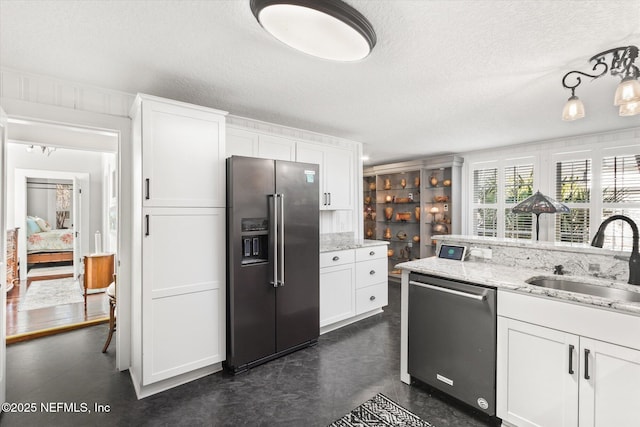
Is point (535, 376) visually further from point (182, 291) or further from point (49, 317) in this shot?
point (49, 317)

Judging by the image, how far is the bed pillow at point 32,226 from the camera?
19.5 ft

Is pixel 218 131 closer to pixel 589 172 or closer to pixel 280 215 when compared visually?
pixel 280 215

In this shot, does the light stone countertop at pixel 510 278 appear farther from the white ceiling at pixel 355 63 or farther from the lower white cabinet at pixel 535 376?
the white ceiling at pixel 355 63

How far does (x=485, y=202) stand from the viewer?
5219 millimetres

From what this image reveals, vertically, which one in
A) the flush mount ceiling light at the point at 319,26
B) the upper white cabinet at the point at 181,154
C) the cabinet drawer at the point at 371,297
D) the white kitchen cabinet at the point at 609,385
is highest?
the flush mount ceiling light at the point at 319,26

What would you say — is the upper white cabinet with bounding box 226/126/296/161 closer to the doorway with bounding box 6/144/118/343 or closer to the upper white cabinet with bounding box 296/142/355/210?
the upper white cabinet with bounding box 296/142/355/210

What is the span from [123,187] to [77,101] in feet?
2.49

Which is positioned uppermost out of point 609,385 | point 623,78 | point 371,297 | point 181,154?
point 623,78

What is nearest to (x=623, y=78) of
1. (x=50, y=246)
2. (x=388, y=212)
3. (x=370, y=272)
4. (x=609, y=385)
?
(x=609, y=385)

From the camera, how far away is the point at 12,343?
3.19 meters

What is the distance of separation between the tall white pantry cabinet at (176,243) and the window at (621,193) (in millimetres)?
4865

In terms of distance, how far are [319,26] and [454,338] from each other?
85.4 inches

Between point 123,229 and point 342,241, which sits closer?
point 123,229

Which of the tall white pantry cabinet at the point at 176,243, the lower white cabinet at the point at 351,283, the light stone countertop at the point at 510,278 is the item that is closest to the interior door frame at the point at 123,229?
the tall white pantry cabinet at the point at 176,243
